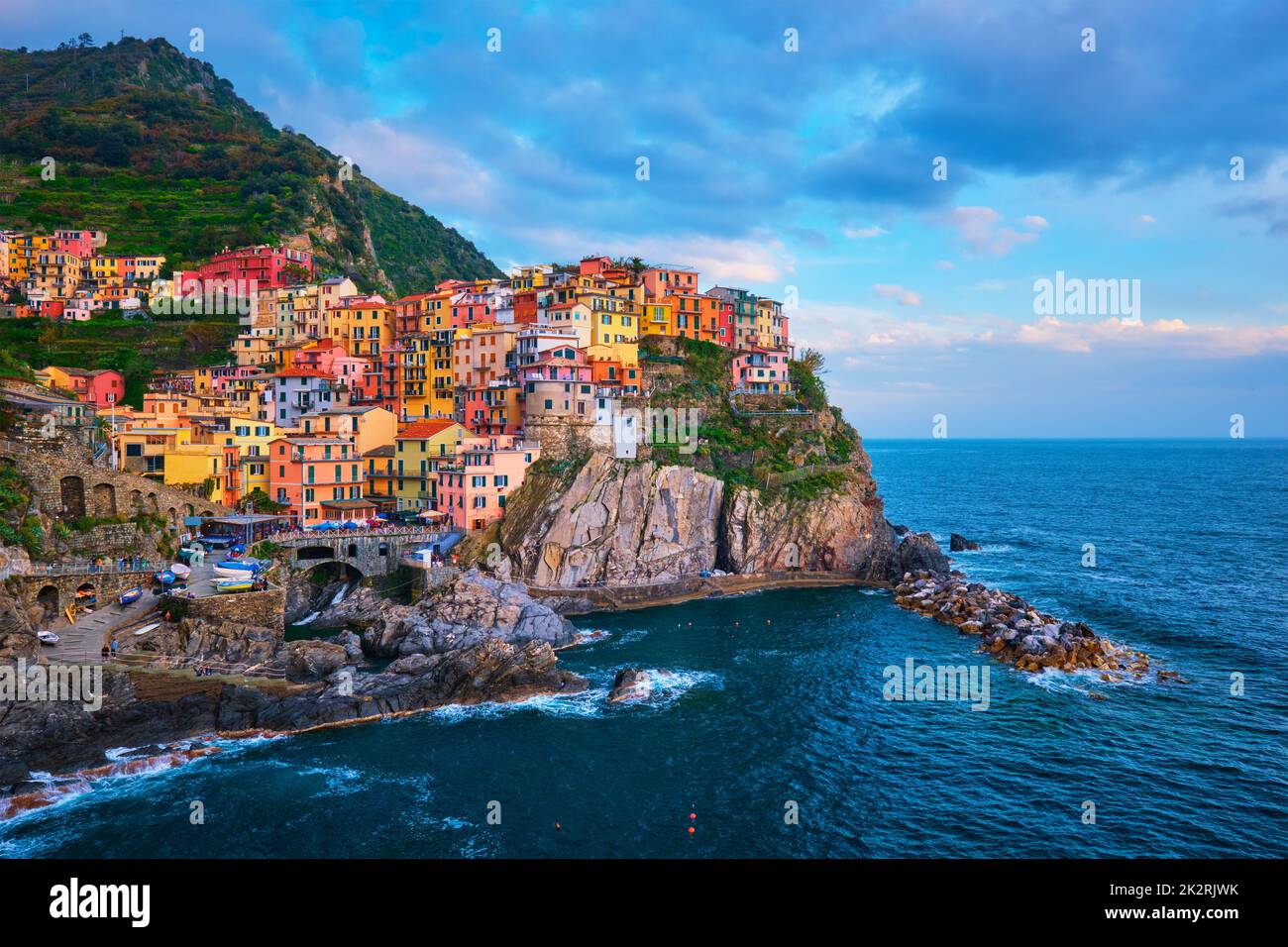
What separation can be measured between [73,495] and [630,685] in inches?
1617

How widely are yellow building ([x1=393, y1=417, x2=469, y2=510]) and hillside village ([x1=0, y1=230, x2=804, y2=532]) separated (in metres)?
0.15

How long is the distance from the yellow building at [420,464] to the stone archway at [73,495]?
23293 millimetres

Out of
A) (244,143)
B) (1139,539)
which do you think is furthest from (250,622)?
(244,143)

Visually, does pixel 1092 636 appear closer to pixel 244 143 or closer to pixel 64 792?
pixel 64 792

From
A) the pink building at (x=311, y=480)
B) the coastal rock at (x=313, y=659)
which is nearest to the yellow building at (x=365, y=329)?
the pink building at (x=311, y=480)

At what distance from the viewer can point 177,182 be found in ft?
480

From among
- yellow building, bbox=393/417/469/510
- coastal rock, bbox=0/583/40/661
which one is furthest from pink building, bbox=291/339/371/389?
coastal rock, bbox=0/583/40/661

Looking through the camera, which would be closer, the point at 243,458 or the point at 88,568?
the point at 88,568

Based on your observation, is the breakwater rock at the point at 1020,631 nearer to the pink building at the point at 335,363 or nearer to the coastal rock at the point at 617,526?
the coastal rock at the point at 617,526

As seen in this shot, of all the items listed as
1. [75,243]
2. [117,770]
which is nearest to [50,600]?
[117,770]

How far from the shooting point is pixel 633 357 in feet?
286

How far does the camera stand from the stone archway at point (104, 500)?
5747 cm

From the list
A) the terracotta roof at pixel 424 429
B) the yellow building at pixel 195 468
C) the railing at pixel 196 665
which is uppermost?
the terracotta roof at pixel 424 429

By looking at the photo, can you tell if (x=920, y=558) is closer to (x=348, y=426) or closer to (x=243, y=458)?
(x=348, y=426)
